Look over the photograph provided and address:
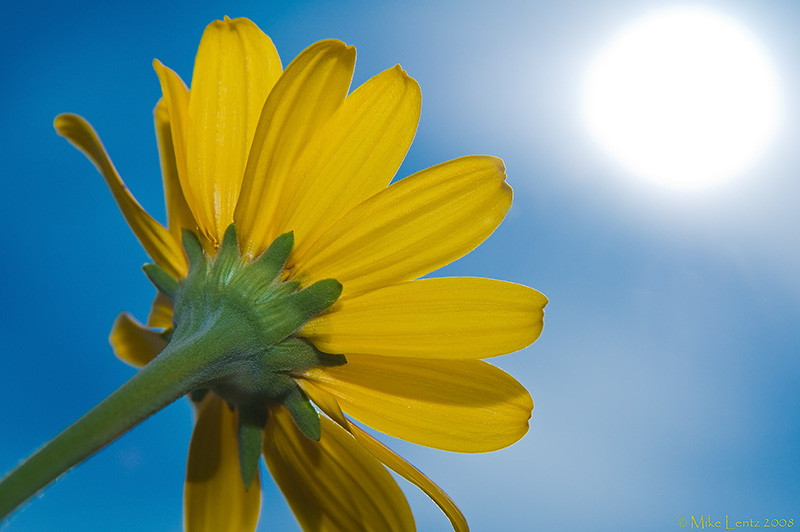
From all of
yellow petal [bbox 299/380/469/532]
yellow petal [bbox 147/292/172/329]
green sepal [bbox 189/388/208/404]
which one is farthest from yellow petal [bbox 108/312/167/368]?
yellow petal [bbox 299/380/469/532]

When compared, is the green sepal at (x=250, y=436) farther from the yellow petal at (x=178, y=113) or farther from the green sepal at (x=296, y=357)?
the yellow petal at (x=178, y=113)

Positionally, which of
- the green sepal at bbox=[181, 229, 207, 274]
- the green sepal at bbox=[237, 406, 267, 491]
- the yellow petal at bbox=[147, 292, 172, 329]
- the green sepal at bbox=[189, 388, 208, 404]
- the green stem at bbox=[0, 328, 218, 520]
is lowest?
the green stem at bbox=[0, 328, 218, 520]

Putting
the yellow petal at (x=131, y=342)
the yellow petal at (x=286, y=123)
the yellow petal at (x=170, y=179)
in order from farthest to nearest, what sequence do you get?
the yellow petal at (x=131, y=342), the yellow petal at (x=170, y=179), the yellow petal at (x=286, y=123)

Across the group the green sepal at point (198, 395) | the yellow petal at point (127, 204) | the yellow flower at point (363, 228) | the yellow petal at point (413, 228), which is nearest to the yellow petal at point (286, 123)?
the yellow flower at point (363, 228)

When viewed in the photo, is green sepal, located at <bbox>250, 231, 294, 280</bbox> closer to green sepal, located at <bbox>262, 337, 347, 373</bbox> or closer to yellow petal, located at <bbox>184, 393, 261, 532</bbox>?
green sepal, located at <bbox>262, 337, 347, 373</bbox>

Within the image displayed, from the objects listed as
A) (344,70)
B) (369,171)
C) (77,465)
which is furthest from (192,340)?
(344,70)

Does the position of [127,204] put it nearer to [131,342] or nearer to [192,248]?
[192,248]
